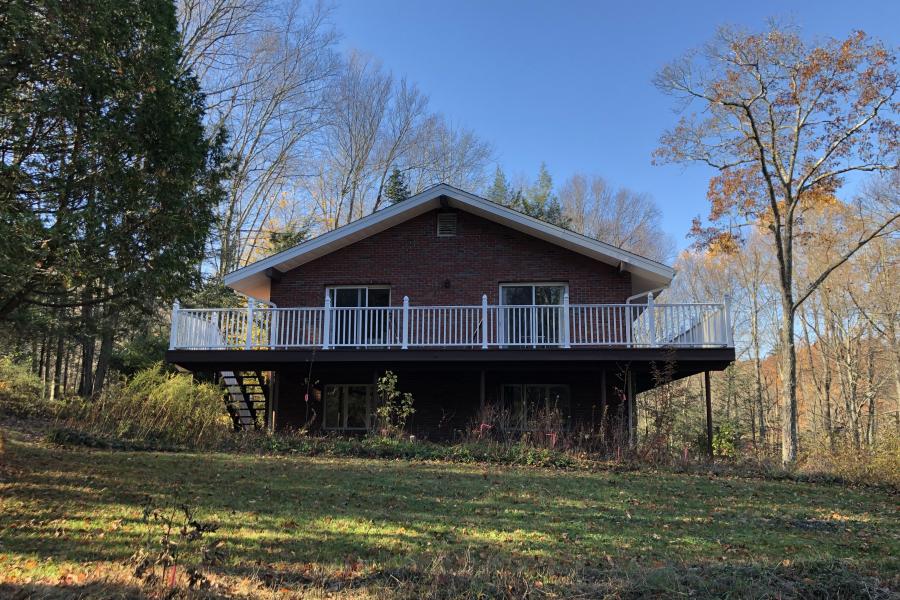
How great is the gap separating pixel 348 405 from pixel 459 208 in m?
6.24

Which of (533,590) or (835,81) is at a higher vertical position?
(835,81)

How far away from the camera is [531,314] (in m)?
14.8

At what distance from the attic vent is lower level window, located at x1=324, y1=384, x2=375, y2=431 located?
467 cm

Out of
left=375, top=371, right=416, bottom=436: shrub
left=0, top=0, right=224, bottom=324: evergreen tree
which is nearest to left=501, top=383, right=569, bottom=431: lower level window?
left=375, top=371, right=416, bottom=436: shrub

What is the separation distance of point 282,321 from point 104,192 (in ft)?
24.0

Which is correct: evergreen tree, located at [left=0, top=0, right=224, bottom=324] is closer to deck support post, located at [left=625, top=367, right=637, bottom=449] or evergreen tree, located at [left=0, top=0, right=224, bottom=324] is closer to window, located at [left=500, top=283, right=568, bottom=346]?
window, located at [left=500, top=283, right=568, bottom=346]

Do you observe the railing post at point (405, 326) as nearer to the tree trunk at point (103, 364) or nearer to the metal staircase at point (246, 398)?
the metal staircase at point (246, 398)

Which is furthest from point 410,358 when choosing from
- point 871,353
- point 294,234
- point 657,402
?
point 871,353

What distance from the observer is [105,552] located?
532cm

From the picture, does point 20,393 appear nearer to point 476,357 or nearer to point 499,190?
point 476,357

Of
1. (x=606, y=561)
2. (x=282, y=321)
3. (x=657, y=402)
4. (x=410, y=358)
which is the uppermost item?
(x=282, y=321)

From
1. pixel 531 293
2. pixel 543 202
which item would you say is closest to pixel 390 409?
pixel 531 293

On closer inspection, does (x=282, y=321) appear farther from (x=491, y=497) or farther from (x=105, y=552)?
(x=105, y=552)

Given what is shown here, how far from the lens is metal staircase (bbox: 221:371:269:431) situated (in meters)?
15.9
